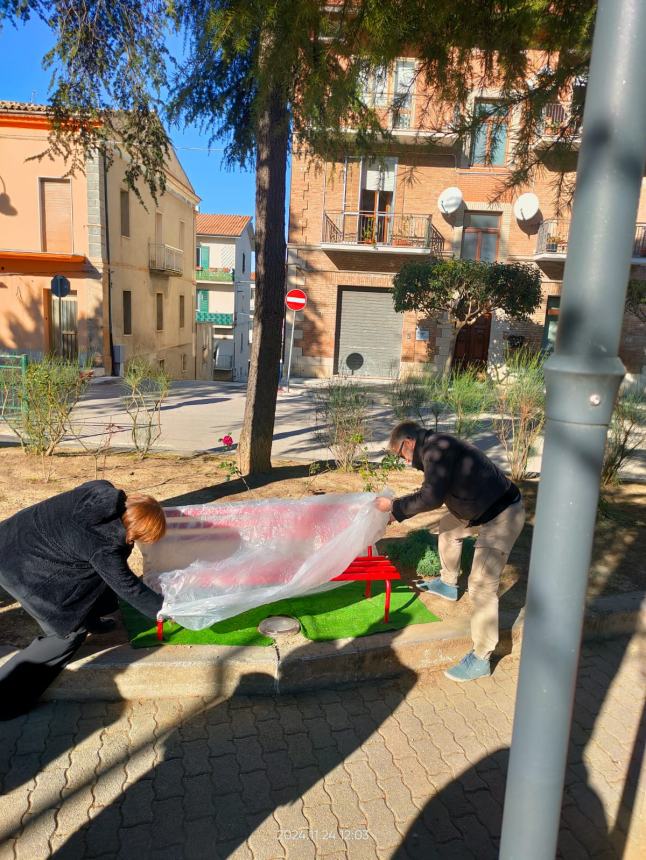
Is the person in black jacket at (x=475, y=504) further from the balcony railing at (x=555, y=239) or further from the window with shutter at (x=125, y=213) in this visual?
the window with shutter at (x=125, y=213)

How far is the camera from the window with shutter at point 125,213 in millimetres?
21641

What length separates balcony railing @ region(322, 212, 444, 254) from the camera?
2134 cm

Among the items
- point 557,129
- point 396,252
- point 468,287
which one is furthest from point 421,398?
point 396,252

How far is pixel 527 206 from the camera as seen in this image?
20.9 metres

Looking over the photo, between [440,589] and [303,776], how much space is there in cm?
184

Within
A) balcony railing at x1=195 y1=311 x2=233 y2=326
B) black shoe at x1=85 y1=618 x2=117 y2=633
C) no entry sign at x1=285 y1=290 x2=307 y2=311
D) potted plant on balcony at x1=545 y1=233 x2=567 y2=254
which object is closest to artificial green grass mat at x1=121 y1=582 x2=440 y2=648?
black shoe at x1=85 y1=618 x2=117 y2=633

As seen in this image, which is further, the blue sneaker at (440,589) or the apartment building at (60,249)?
the apartment building at (60,249)

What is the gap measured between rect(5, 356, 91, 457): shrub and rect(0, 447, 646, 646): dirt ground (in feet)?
0.85

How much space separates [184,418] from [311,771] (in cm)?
948

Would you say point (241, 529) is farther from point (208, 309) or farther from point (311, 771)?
point (208, 309)

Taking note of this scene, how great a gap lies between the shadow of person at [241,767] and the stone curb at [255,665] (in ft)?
0.08

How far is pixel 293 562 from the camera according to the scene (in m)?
3.97

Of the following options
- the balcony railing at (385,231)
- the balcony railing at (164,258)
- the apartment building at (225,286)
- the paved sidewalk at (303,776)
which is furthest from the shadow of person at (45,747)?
the apartment building at (225,286)

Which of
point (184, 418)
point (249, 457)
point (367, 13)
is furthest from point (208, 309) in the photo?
point (367, 13)
